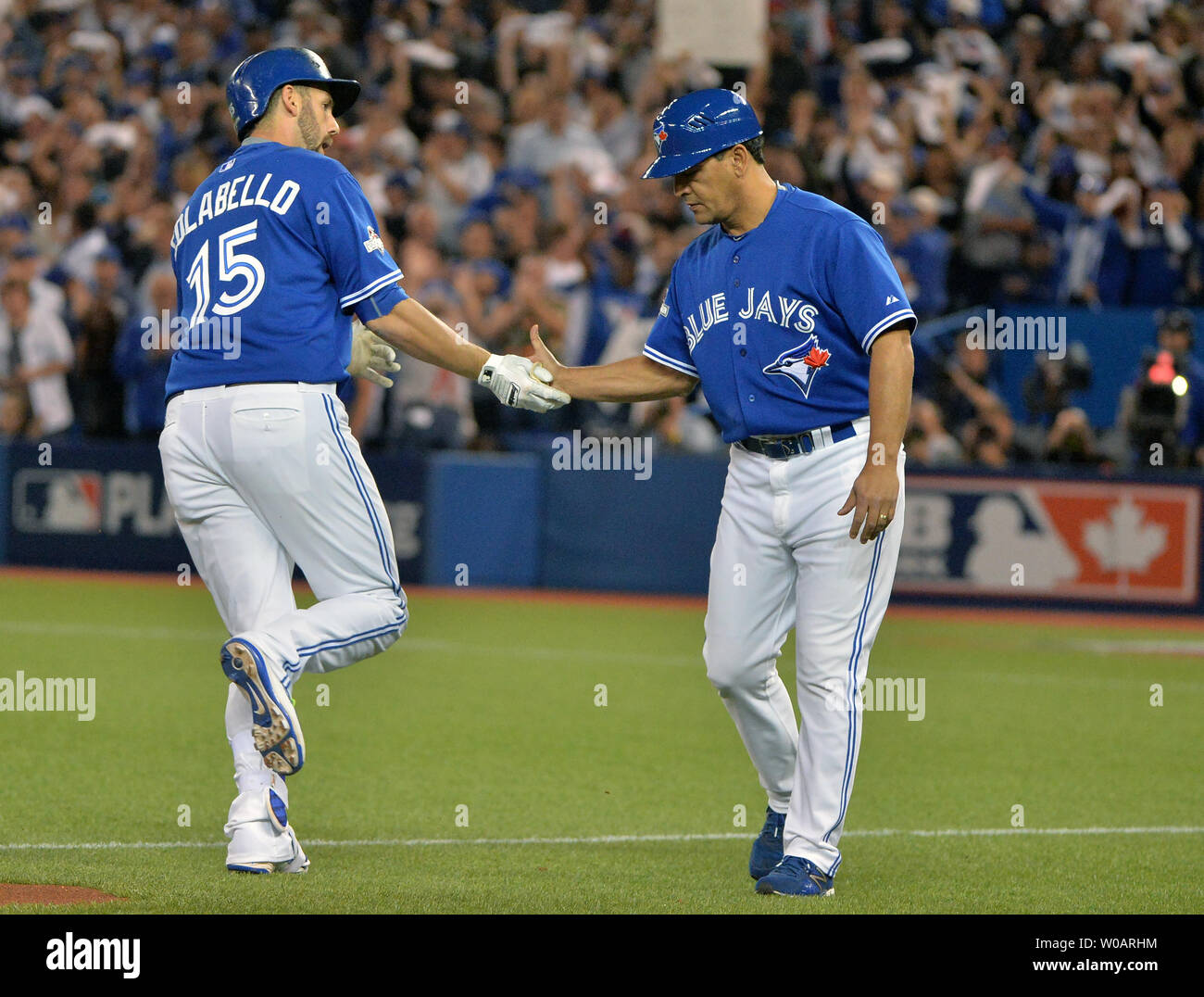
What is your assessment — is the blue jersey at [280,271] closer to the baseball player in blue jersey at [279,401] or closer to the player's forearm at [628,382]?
the baseball player in blue jersey at [279,401]

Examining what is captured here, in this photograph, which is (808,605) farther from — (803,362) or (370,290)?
(370,290)

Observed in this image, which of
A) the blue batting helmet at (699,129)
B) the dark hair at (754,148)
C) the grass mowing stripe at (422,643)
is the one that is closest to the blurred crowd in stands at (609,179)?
the grass mowing stripe at (422,643)

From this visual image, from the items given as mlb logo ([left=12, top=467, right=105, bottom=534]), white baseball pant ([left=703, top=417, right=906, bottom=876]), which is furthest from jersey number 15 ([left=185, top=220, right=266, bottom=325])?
mlb logo ([left=12, top=467, right=105, bottom=534])

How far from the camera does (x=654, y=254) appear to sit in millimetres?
16594

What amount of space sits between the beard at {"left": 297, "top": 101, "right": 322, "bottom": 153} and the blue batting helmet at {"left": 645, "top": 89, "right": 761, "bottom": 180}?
3.63 feet

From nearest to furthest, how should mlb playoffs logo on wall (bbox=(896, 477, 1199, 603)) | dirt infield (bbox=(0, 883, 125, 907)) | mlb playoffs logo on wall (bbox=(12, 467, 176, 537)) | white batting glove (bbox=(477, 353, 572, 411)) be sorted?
1. dirt infield (bbox=(0, 883, 125, 907))
2. white batting glove (bbox=(477, 353, 572, 411))
3. mlb playoffs logo on wall (bbox=(896, 477, 1199, 603))
4. mlb playoffs logo on wall (bbox=(12, 467, 176, 537))

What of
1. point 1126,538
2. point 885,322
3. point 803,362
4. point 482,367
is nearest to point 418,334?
point 482,367

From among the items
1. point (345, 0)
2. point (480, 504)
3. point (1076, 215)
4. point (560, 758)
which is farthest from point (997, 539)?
point (345, 0)

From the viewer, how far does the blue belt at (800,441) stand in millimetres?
5793

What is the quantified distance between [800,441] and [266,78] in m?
2.06

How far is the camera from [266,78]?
590 cm

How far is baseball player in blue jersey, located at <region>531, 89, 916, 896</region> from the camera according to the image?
5.66 m

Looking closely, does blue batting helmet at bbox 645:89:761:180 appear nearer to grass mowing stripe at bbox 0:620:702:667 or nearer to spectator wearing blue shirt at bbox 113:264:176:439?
grass mowing stripe at bbox 0:620:702:667
